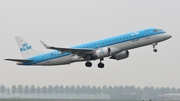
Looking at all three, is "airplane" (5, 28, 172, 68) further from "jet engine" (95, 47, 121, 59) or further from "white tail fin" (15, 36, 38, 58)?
"white tail fin" (15, 36, 38, 58)

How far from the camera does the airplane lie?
200 feet

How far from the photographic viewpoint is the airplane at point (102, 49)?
60.8m

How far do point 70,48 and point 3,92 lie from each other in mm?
94316

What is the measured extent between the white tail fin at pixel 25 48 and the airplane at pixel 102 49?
1833mm

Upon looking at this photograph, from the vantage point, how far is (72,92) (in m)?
126

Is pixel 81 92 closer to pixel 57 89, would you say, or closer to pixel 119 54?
pixel 57 89

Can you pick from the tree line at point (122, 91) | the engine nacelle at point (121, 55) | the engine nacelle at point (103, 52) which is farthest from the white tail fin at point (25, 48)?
the tree line at point (122, 91)

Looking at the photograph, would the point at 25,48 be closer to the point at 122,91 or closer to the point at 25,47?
the point at 25,47

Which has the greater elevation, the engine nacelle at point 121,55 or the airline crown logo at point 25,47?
the airline crown logo at point 25,47

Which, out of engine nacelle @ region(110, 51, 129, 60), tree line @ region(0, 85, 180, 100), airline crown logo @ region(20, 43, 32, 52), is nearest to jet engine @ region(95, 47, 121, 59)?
engine nacelle @ region(110, 51, 129, 60)

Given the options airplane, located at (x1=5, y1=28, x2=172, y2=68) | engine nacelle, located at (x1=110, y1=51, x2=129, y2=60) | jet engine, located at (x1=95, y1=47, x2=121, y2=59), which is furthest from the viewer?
engine nacelle, located at (x1=110, y1=51, x2=129, y2=60)

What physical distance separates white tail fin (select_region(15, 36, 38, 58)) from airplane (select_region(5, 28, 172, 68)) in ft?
6.01

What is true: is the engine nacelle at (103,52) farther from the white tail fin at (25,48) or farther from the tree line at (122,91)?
the tree line at (122,91)

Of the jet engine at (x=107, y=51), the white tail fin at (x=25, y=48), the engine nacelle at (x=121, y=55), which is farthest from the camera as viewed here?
the white tail fin at (x=25, y=48)
